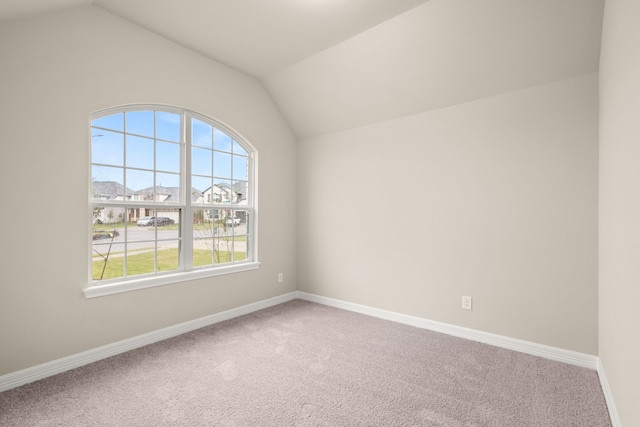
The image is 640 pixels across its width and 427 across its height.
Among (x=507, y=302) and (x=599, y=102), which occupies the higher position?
(x=599, y=102)

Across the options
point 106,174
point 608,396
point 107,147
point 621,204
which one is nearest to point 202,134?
point 107,147

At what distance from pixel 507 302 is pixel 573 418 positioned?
3.41 ft

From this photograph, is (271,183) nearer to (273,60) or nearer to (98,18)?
(273,60)

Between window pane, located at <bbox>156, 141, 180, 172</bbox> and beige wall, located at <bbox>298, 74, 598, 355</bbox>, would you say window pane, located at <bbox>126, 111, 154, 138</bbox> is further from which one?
beige wall, located at <bbox>298, 74, 598, 355</bbox>

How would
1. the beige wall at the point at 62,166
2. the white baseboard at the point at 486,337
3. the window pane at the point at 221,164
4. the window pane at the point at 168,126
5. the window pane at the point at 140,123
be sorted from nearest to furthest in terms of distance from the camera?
1. the beige wall at the point at 62,166
2. the white baseboard at the point at 486,337
3. the window pane at the point at 140,123
4. the window pane at the point at 168,126
5. the window pane at the point at 221,164

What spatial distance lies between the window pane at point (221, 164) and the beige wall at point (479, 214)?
1.23 metres

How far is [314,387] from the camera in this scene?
2076 mm

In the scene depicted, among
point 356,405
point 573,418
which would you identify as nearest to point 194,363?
point 356,405

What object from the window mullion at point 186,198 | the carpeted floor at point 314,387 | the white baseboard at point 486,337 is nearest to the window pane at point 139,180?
the window mullion at point 186,198

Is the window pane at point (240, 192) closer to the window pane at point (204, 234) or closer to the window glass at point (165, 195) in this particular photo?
the window glass at point (165, 195)

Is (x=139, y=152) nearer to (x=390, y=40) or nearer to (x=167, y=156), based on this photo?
(x=167, y=156)

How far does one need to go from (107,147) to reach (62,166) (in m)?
0.40

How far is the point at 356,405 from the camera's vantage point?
1.88 metres

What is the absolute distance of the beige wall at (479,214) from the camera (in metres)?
2.41
